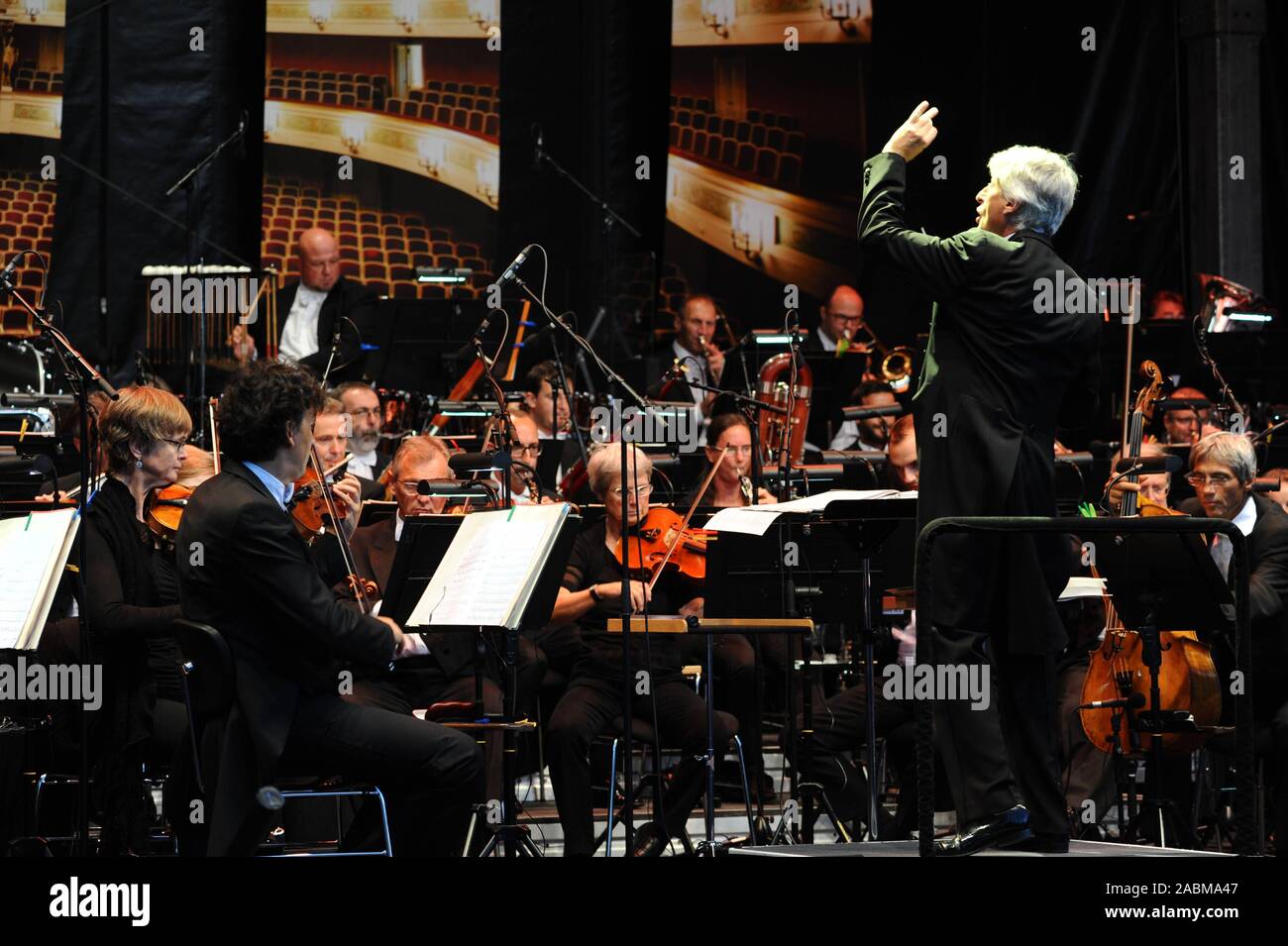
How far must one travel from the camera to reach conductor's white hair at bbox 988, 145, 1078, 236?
4242 millimetres

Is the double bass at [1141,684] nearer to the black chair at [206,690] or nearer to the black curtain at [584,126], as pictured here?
the black chair at [206,690]

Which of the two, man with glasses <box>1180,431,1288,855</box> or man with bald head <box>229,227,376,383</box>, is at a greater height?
man with bald head <box>229,227,376,383</box>

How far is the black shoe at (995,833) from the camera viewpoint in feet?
13.2

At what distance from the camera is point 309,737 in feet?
14.5

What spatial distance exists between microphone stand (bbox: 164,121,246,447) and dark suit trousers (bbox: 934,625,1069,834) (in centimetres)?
428

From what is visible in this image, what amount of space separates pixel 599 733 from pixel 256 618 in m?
2.08

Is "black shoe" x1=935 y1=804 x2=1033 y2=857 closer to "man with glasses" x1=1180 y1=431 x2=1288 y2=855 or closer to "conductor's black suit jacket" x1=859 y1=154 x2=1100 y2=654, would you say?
"conductor's black suit jacket" x1=859 y1=154 x2=1100 y2=654

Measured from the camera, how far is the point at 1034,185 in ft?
13.9

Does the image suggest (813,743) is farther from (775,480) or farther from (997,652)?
(997,652)

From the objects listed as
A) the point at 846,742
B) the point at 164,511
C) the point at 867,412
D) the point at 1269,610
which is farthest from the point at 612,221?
the point at 1269,610

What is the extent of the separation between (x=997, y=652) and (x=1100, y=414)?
22.9ft

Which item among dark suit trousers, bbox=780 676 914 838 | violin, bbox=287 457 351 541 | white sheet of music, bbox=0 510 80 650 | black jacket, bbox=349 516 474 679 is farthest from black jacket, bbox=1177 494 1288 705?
white sheet of music, bbox=0 510 80 650

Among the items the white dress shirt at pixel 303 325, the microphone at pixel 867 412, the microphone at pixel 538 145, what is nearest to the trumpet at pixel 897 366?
the microphone at pixel 867 412

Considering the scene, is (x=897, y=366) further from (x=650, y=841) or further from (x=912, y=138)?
(x=912, y=138)
